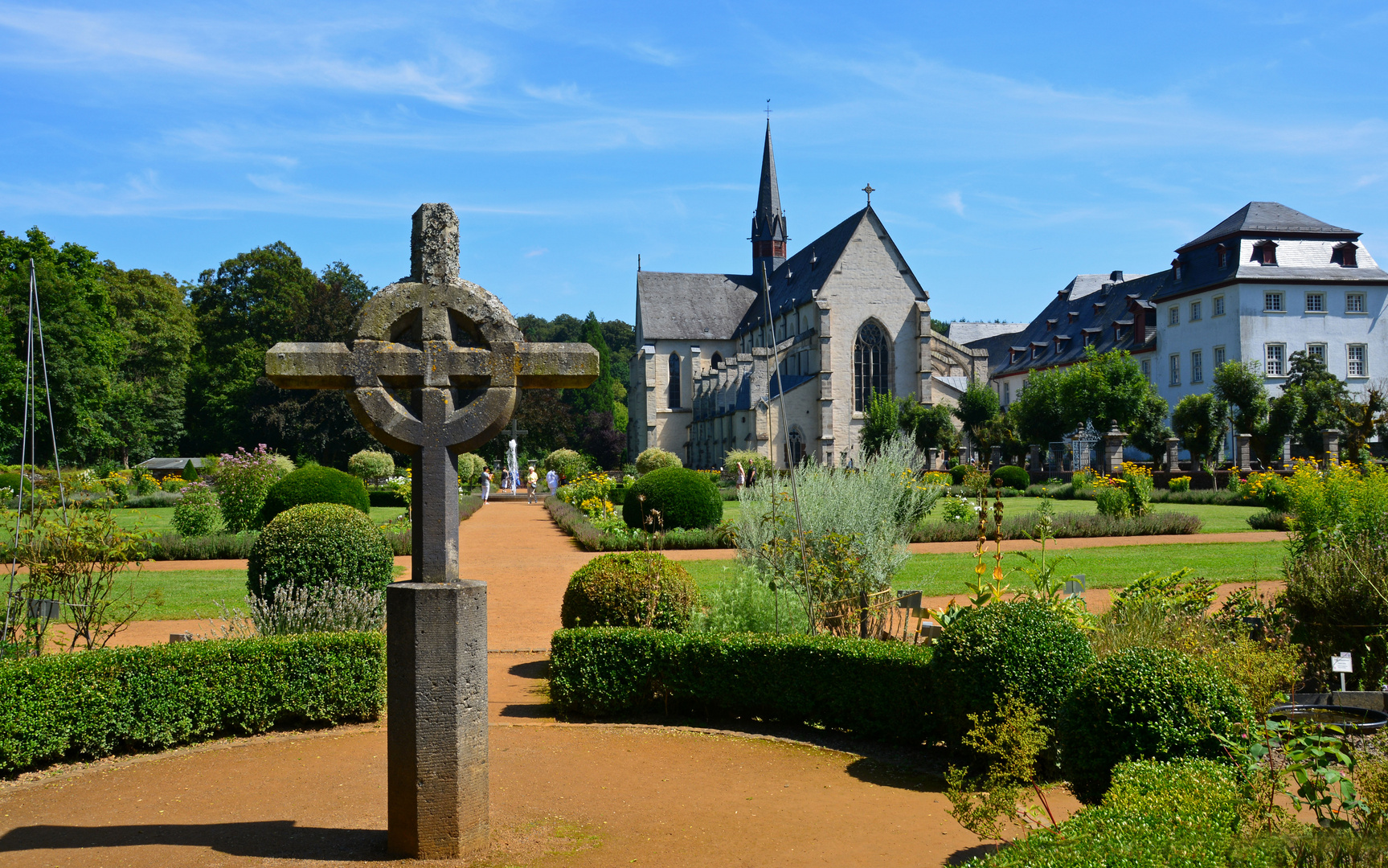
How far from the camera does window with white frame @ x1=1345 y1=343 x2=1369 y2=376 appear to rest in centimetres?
4419

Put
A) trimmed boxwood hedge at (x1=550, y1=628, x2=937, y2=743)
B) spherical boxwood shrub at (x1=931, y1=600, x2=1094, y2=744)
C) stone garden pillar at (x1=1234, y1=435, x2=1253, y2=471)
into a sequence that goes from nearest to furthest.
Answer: spherical boxwood shrub at (x1=931, y1=600, x2=1094, y2=744) → trimmed boxwood hedge at (x1=550, y1=628, x2=937, y2=743) → stone garden pillar at (x1=1234, y1=435, x2=1253, y2=471)

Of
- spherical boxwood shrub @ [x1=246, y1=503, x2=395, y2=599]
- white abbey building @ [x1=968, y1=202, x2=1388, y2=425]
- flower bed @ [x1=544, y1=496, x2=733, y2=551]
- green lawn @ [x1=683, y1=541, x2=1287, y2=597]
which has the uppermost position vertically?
white abbey building @ [x1=968, y1=202, x2=1388, y2=425]

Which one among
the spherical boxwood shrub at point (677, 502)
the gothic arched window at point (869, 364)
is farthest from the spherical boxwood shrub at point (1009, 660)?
the gothic arched window at point (869, 364)

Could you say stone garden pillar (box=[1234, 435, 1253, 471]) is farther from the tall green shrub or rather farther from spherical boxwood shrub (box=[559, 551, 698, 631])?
spherical boxwood shrub (box=[559, 551, 698, 631])

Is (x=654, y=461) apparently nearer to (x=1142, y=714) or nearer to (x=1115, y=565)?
(x=1115, y=565)

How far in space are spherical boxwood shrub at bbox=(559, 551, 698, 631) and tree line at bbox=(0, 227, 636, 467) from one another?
25928mm

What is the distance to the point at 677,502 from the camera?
64.1ft

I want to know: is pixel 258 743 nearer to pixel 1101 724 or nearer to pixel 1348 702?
pixel 1101 724

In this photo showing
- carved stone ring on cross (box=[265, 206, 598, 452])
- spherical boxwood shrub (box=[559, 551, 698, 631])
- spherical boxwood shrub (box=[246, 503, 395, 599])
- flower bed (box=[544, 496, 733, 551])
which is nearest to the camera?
carved stone ring on cross (box=[265, 206, 598, 452])

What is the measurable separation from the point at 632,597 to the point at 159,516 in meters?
23.9

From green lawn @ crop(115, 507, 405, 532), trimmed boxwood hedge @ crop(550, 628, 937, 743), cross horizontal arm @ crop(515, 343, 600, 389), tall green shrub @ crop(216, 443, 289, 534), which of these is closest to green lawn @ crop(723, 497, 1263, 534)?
green lawn @ crop(115, 507, 405, 532)

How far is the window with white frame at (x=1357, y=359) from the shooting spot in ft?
145

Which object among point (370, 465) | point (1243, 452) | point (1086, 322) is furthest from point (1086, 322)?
point (370, 465)

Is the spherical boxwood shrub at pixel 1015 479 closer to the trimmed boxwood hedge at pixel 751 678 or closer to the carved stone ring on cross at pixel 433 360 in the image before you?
the trimmed boxwood hedge at pixel 751 678
